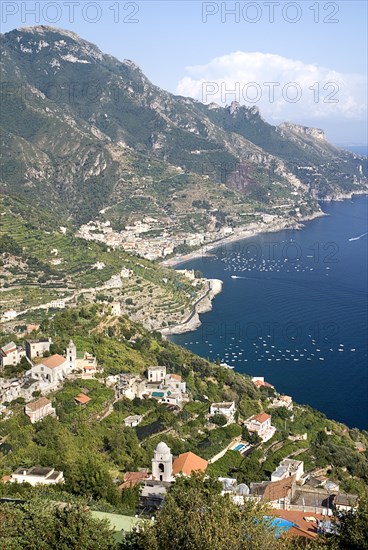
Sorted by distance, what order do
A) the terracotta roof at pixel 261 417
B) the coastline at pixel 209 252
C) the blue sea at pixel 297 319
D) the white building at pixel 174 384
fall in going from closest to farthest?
1. the terracotta roof at pixel 261 417
2. the white building at pixel 174 384
3. the blue sea at pixel 297 319
4. the coastline at pixel 209 252

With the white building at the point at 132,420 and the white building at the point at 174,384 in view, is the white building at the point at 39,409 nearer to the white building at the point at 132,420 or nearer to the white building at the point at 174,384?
the white building at the point at 132,420

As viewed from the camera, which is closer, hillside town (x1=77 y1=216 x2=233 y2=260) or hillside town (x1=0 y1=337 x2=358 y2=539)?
hillside town (x1=0 y1=337 x2=358 y2=539)

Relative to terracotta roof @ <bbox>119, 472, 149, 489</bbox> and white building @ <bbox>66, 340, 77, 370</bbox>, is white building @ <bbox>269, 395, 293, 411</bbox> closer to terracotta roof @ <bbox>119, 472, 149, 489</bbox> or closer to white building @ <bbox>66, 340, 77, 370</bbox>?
white building @ <bbox>66, 340, 77, 370</bbox>

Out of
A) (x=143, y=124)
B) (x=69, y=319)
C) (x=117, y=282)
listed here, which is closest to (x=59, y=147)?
(x=143, y=124)

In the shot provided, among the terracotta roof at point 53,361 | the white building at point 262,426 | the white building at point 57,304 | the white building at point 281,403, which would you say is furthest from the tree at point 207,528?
the white building at point 57,304

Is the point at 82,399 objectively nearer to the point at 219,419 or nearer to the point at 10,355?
the point at 10,355

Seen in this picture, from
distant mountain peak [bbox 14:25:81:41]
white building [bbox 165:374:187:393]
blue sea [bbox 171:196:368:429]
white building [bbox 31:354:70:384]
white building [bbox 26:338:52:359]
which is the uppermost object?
distant mountain peak [bbox 14:25:81:41]

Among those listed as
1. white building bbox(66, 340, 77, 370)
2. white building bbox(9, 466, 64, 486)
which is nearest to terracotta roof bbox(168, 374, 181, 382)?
white building bbox(66, 340, 77, 370)
